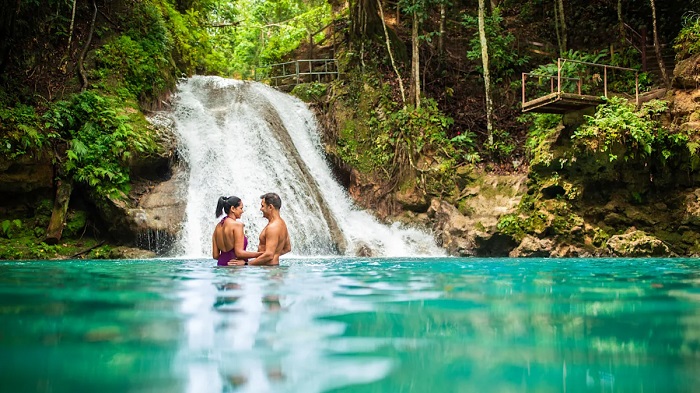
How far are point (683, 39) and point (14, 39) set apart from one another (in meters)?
14.9

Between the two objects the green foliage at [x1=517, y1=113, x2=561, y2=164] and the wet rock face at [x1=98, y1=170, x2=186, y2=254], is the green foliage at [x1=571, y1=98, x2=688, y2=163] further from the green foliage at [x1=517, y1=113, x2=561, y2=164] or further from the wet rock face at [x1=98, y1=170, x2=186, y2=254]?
the wet rock face at [x1=98, y1=170, x2=186, y2=254]

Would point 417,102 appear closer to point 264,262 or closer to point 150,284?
point 264,262

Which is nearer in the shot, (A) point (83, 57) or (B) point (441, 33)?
(A) point (83, 57)

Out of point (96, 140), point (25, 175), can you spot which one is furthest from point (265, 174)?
point (25, 175)

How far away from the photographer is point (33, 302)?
322 centimetres

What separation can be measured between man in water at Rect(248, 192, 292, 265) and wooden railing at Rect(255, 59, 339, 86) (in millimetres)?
12839

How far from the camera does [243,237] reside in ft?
21.5

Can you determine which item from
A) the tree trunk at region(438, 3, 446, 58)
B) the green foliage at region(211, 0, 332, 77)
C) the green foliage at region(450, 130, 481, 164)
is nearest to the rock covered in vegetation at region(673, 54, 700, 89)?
the green foliage at region(450, 130, 481, 164)

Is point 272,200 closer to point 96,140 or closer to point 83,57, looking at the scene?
point 96,140

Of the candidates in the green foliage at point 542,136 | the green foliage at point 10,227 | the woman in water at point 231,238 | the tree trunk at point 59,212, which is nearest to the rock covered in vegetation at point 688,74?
the green foliage at point 542,136

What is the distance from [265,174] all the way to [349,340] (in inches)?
469

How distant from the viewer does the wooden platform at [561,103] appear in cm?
1089

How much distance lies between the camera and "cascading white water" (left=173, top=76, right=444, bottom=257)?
1238cm

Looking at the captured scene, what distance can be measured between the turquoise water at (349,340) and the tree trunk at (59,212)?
788 cm
